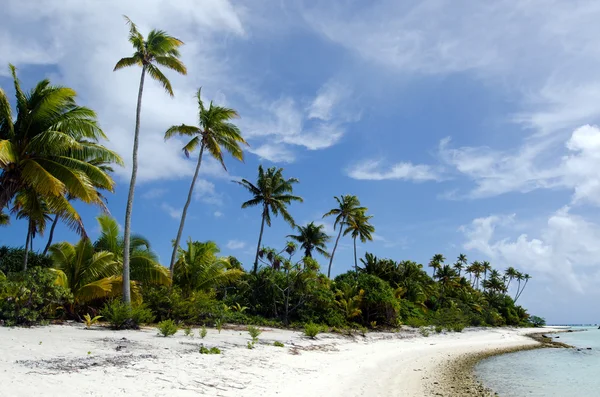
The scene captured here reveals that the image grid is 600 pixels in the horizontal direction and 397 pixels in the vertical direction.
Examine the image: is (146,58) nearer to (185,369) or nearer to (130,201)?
(130,201)

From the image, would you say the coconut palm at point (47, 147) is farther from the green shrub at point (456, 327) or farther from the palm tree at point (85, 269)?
the green shrub at point (456, 327)

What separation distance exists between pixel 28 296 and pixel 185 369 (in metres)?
7.74

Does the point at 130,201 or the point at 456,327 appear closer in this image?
the point at 130,201

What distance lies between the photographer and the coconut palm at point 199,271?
22.7m

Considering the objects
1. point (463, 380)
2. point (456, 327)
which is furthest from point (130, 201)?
point (456, 327)

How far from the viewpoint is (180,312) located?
18516 millimetres

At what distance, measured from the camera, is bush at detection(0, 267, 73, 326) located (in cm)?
1302

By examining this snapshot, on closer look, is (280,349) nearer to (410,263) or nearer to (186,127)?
(186,127)

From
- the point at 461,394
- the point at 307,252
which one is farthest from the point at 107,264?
the point at 307,252

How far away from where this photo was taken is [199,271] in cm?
2269

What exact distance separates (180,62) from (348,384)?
16.4 metres

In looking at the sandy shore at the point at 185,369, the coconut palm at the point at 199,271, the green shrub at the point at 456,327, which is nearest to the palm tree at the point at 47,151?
the sandy shore at the point at 185,369

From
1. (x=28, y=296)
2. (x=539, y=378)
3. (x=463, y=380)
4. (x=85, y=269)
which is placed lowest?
(x=539, y=378)

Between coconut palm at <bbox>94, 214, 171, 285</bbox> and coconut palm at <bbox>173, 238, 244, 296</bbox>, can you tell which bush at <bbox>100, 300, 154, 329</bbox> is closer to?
coconut palm at <bbox>94, 214, 171, 285</bbox>
